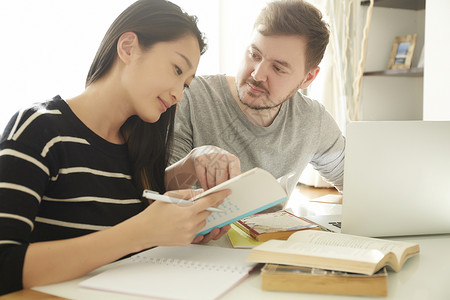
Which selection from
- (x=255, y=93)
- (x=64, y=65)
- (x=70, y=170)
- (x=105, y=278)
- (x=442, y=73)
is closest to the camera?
(x=105, y=278)

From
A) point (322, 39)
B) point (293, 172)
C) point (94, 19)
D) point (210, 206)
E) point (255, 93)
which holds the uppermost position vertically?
point (94, 19)

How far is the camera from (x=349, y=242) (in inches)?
36.1

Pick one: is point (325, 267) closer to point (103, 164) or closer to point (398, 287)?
point (398, 287)

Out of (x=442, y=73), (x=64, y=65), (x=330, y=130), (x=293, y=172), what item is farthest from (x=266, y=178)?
(x=64, y=65)

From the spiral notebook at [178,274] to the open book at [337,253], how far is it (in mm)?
59

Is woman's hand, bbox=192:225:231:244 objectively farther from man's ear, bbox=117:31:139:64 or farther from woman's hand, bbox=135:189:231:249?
man's ear, bbox=117:31:139:64

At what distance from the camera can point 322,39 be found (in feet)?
5.54

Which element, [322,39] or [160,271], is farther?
[322,39]

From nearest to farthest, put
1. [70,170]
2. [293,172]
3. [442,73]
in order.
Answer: [70,170] → [293,172] → [442,73]

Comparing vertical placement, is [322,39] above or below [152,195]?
above

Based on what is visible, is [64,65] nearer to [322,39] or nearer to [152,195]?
[322,39]

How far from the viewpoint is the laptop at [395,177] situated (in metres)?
1.04

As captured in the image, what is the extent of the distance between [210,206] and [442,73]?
206 centimetres

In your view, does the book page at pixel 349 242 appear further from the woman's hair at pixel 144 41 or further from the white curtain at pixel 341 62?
the white curtain at pixel 341 62
